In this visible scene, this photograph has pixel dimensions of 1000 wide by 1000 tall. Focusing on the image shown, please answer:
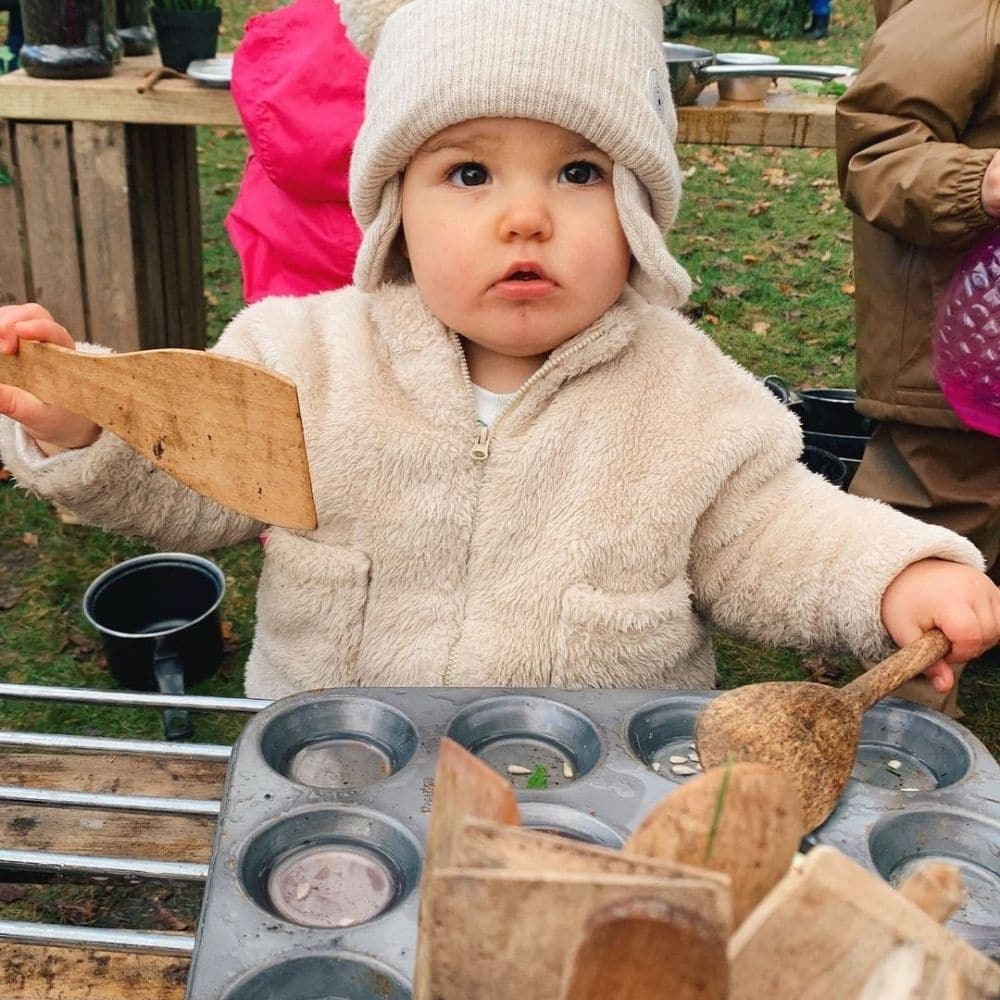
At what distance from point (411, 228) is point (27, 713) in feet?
5.54

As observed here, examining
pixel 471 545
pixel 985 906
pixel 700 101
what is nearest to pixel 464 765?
pixel 985 906

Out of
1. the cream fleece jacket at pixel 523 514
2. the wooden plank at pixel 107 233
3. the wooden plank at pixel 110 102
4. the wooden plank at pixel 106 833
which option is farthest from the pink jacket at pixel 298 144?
the wooden plank at pixel 106 833

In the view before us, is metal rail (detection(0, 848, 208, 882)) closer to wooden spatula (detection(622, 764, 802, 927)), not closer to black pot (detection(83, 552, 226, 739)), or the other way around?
wooden spatula (detection(622, 764, 802, 927))

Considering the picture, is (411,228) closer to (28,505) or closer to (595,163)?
(595,163)

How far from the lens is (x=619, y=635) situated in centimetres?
143

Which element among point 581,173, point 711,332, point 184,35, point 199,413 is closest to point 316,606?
point 199,413

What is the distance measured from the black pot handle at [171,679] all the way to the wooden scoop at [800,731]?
161 cm

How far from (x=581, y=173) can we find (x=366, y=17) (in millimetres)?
401

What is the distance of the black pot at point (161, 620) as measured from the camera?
8.02ft

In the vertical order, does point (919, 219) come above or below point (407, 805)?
above

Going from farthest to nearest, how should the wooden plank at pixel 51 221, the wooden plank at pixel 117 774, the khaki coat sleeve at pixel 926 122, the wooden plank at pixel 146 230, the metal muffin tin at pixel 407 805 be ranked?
the wooden plank at pixel 146 230 → the wooden plank at pixel 51 221 → the khaki coat sleeve at pixel 926 122 → the wooden plank at pixel 117 774 → the metal muffin tin at pixel 407 805

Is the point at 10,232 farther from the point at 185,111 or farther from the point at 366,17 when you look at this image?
the point at 366,17

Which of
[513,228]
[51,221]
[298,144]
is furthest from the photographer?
[51,221]

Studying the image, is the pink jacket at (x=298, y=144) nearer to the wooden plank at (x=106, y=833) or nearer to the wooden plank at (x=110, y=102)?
the wooden plank at (x=110, y=102)
